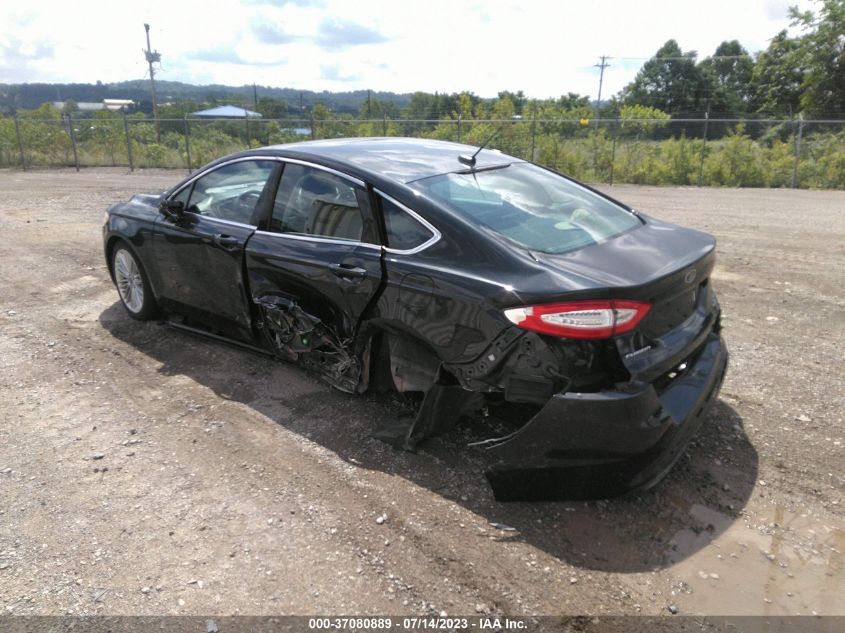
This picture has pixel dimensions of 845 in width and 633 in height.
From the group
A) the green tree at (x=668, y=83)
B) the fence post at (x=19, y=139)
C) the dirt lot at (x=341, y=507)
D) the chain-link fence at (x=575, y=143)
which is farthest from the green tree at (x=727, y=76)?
the dirt lot at (x=341, y=507)

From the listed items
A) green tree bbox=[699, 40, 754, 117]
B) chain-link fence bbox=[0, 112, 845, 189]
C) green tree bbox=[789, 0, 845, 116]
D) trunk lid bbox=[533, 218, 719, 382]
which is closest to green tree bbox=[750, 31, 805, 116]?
green tree bbox=[789, 0, 845, 116]

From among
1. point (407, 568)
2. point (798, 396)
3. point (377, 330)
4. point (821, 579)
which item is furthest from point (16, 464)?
point (798, 396)

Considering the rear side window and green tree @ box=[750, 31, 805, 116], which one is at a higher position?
green tree @ box=[750, 31, 805, 116]

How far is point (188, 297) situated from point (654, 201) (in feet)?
40.9

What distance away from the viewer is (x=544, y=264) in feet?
10.2

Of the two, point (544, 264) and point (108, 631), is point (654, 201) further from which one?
point (108, 631)

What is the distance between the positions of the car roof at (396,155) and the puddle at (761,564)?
7.88ft

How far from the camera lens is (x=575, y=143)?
20766 mm

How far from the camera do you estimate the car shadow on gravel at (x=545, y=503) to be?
2975 mm

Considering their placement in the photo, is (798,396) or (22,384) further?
(22,384)

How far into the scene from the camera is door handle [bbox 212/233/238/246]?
4.51 meters

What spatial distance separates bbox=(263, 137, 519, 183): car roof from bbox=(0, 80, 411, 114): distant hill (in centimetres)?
2352

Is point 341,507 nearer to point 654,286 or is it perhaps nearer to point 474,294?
point 474,294

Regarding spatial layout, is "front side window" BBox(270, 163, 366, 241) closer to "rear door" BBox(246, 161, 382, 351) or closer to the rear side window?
"rear door" BBox(246, 161, 382, 351)
